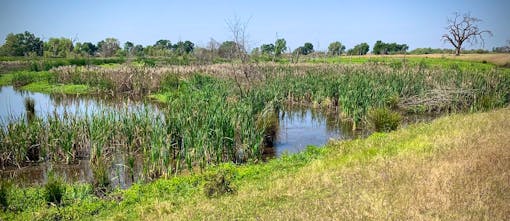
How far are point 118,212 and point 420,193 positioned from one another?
4579mm

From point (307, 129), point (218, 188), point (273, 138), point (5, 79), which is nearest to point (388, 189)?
point (218, 188)

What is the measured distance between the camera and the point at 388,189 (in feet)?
20.9

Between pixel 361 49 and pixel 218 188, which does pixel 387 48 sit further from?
pixel 218 188

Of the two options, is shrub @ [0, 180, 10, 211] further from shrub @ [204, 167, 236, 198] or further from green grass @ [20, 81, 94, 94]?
green grass @ [20, 81, 94, 94]

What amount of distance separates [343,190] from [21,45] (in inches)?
3089

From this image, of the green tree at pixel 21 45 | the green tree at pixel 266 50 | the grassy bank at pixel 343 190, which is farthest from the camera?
the green tree at pixel 21 45

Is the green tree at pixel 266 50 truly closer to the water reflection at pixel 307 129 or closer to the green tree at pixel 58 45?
the water reflection at pixel 307 129

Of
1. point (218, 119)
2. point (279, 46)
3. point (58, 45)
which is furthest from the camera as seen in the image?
point (58, 45)

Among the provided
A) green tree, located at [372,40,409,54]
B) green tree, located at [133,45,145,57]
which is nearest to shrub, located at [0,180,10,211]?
green tree, located at [133,45,145,57]

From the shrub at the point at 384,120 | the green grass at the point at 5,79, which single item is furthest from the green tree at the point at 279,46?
the green grass at the point at 5,79

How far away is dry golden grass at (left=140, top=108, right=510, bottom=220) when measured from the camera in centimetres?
551

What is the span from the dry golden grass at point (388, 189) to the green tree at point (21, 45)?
222 ft

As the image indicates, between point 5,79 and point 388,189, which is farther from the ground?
point 5,79

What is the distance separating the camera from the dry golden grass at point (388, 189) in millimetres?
5512
